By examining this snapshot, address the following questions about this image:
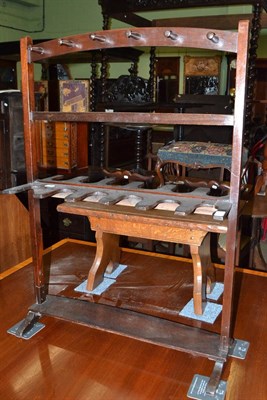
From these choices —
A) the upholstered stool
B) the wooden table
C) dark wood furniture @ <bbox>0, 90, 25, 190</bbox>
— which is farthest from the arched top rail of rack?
the upholstered stool

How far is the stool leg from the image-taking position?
66.6 inches

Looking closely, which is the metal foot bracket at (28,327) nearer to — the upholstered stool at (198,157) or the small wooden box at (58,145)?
the upholstered stool at (198,157)

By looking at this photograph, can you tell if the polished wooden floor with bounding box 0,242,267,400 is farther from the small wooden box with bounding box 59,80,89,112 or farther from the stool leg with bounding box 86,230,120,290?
the small wooden box with bounding box 59,80,89,112

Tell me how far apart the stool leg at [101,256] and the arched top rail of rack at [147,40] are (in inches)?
28.1

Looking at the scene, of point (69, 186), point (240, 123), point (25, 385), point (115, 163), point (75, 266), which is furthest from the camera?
point (115, 163)

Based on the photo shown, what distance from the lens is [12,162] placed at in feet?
9.52

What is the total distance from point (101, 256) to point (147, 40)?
2.97ft

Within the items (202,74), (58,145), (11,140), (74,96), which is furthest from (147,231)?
(202,74)

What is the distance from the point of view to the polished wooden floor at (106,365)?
45.3 inches

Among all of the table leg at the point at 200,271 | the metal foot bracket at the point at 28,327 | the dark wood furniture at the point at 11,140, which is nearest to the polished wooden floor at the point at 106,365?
the metal foot bracket at the point at 28,327

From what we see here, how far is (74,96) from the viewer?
14.2ft

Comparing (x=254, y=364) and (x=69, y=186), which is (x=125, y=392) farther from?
(x=69, y=186)

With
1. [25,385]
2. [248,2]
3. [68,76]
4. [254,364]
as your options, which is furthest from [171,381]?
[68,76]

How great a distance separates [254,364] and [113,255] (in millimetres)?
807
